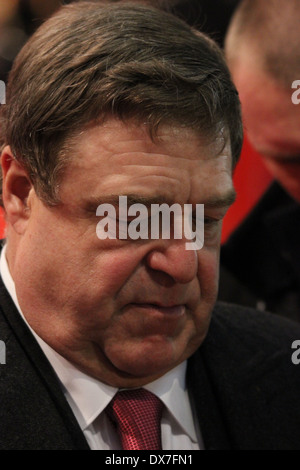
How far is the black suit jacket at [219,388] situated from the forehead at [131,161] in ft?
0.98

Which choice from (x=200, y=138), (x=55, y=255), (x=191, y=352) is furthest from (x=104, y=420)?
(x=200, y=138)

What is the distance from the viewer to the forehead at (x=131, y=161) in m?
1.14

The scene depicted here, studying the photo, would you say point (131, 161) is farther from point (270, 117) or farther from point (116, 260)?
point (270, 117)

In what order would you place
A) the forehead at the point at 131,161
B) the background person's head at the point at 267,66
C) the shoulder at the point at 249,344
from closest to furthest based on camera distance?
the forehead at the point at 131,161 → the shoulder at the point at 249,344 → the background person's head at the point at 267,66

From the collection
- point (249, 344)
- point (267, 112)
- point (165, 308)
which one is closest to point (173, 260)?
point (165, 308)

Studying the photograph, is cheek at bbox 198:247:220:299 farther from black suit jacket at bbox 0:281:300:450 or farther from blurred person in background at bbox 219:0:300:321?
blurred person in background at bbox 219:0:300:321

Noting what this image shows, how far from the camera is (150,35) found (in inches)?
47.5

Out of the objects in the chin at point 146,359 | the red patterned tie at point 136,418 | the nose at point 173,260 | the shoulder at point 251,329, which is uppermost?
the nose at point 173,260

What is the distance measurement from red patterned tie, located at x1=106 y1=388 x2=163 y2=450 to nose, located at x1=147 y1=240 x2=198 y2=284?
25 cm

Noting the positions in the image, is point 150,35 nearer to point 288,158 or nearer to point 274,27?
point 274,27

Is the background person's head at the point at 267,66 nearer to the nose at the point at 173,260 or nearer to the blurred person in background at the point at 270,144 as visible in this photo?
the blurred person in background at the point at 270,144

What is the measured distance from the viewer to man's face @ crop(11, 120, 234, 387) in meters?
1.15

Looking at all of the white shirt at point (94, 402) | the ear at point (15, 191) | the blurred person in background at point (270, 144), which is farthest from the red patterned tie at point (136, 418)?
the blurred person in background at point (270, 144)
